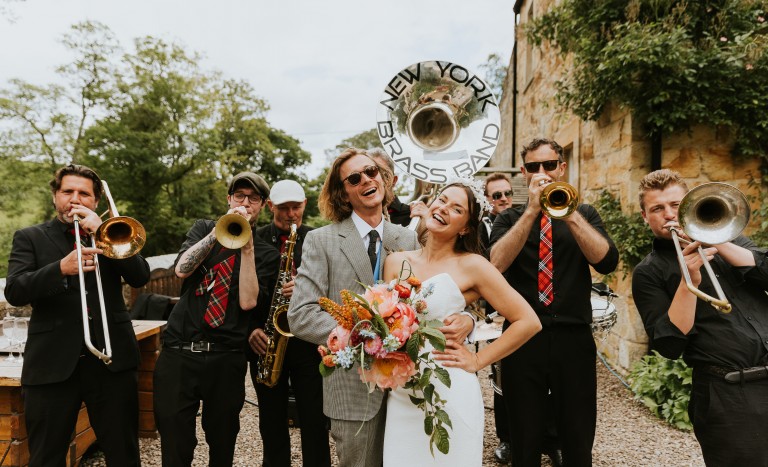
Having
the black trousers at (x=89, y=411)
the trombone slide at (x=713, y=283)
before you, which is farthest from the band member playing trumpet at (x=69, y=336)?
the trombone slide at (x=713, y=283)

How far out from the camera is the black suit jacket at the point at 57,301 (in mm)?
2850

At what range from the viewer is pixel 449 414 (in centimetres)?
228

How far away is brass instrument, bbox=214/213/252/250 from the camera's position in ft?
10.1

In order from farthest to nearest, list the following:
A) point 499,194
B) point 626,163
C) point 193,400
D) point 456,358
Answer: point 626,163
point 499,194
point 193,400
point 456,358

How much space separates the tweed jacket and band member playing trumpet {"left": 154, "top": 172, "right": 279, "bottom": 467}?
710 mm

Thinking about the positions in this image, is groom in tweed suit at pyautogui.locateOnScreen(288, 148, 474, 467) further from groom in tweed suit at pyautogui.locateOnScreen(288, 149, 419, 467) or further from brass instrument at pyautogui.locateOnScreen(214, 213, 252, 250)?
brass instrument at pyautogui.locateOnScreen(214, 213, 252, 250)

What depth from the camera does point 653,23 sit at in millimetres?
5430

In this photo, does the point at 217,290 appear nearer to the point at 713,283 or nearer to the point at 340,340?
the point at 340,340

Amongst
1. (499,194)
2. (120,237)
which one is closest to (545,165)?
(499,194)

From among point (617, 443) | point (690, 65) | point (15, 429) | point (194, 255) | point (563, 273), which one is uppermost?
point (690, 65)

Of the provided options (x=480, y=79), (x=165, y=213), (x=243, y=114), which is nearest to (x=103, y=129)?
(x=165, y=213)

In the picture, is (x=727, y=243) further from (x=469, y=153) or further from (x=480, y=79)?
(x=480, y=79)

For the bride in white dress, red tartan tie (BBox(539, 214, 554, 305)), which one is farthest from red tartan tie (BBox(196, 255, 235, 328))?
red tartan tie (BBox(539, 214, 554, 305))

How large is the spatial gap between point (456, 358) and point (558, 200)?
1153 mm
